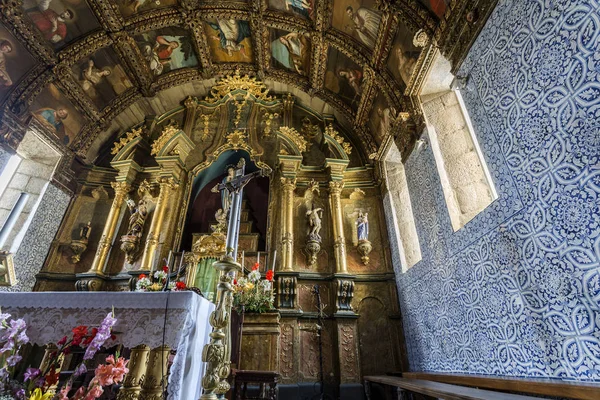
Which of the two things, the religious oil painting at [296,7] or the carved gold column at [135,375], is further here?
the religious oil painting at [296,7]

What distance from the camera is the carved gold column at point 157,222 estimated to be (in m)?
6.99

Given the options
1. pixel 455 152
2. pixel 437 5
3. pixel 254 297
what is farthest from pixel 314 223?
pixel 437 5

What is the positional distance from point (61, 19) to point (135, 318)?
7.81 metres

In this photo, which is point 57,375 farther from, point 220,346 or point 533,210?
point 533,210

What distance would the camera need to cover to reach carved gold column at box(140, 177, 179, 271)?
699 centimetres

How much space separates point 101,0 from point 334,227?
304 inches

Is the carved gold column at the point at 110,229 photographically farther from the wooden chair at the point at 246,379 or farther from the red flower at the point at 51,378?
the red flower at the point at 51,378

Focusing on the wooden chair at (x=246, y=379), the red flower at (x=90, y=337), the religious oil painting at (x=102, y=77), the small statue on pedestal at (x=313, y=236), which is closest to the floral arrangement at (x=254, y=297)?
the wooden chair at (x=246, y=379)

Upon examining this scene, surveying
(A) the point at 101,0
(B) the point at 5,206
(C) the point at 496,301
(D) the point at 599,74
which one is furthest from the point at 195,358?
(A) the point at 101,0

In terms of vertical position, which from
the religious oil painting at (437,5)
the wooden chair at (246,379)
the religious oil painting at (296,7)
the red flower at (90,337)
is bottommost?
the wooden chair at (246,379)

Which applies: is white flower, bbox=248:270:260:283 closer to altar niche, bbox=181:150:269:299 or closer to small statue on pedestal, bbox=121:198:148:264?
altar niche, bbox=181:150:269:299

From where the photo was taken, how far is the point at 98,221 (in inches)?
318

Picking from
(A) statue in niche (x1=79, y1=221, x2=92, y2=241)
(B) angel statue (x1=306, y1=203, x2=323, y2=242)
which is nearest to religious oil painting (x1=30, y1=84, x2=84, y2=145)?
(A) statue in niche (x1=79, y1=221, x2=92, y2=241)

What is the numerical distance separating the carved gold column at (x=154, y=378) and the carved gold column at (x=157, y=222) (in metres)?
4.70
